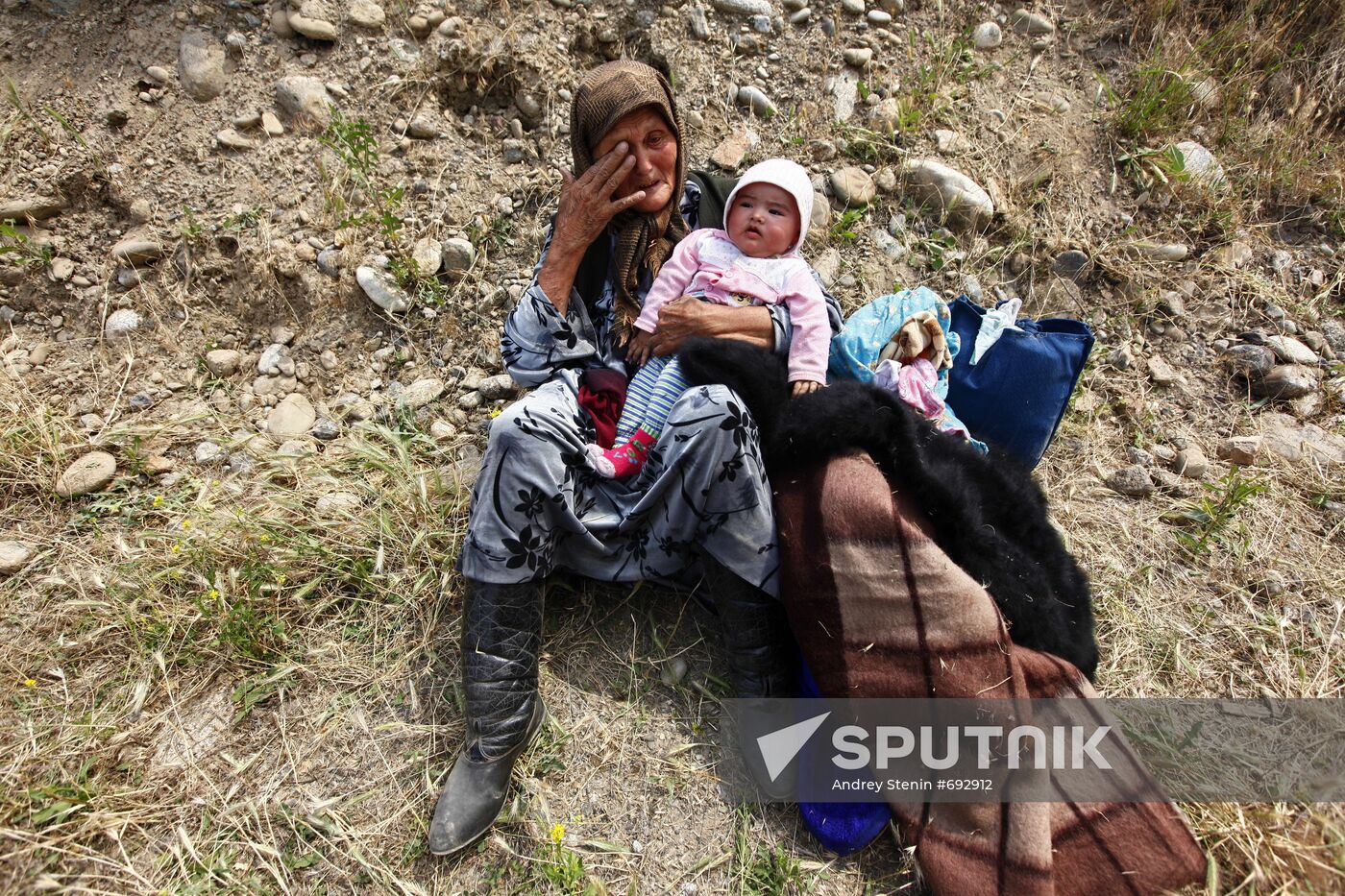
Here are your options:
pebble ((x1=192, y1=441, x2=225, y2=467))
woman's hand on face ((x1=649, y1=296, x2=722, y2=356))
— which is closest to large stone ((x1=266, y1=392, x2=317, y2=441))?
pebble ((x1=192, y1=441, x2=225, y2=467))

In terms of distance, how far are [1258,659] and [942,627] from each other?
1248 millimetres

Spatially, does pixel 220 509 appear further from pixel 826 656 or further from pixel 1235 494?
pixel 1235 494

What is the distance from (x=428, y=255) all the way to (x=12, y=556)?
172cm

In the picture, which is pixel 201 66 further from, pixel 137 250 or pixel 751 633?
pixel 751 633

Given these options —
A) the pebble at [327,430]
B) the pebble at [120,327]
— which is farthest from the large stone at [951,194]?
the pebble at [120,327]

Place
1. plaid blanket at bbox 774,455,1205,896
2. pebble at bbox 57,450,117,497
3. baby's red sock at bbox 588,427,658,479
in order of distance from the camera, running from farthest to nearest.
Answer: pebble at bbox 57,450,117,497 < baby's red sock at bbox 588,427,658,479 < plaid blanket at bbox 774,455,1205,896

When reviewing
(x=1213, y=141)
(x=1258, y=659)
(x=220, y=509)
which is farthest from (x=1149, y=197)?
(x=220, y=509)

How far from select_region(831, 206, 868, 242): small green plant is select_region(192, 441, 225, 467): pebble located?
255 centimetres

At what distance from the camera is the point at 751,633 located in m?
2.11

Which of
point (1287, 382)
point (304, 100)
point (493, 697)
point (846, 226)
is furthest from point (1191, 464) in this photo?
point (304, 100)

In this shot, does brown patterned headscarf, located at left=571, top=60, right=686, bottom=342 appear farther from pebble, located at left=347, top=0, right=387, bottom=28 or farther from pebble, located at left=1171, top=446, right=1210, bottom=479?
pebble, located at left=1171, top=446, right=1210, bottom=479

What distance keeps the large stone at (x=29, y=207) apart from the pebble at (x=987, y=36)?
406 cm

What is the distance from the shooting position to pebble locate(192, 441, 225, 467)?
8.82 ft

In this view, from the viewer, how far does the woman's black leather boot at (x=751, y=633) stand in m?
2.09
